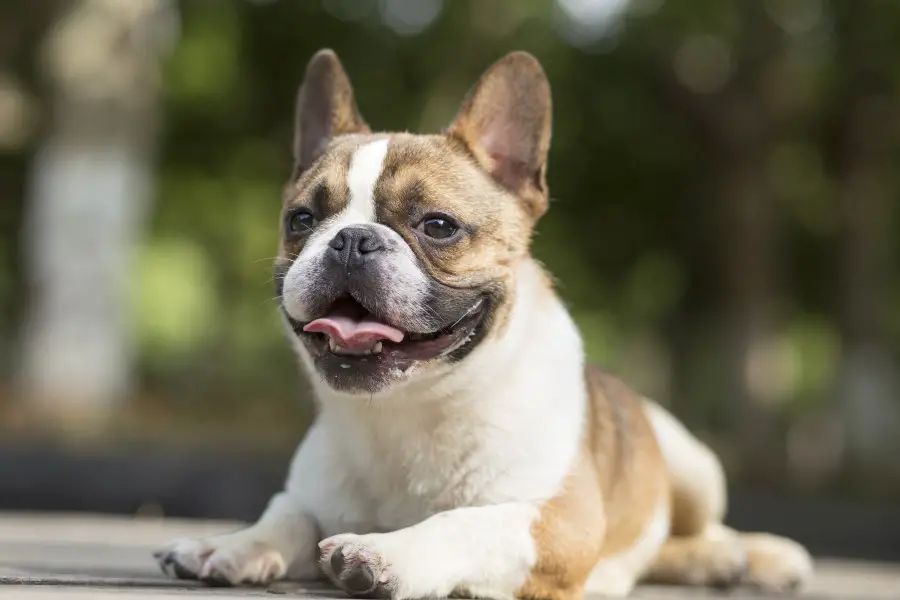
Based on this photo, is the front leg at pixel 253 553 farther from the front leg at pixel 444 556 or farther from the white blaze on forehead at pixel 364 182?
the white blaze on forehead at pixel 364 182

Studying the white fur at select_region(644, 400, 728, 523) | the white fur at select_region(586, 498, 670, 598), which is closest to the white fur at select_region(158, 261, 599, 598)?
the white fur at select_region(586, 498, 670, 598)

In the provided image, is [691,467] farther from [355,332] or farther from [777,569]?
[355,332]

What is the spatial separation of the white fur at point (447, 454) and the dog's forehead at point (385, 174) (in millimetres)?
409

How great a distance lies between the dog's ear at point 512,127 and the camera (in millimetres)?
4277

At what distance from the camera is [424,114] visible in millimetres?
17891

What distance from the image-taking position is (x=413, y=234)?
3824 millimetres

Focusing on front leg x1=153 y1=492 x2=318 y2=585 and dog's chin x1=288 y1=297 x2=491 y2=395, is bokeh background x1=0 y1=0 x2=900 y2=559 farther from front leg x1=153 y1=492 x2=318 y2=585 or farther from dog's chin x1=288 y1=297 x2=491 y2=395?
dog's chin x1=288 y1=297 x2=491 y2=395

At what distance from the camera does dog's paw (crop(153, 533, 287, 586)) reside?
145 inches

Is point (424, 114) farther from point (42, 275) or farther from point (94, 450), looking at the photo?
point (94, 450)

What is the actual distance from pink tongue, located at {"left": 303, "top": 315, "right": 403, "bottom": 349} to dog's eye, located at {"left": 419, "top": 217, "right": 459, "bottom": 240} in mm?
356

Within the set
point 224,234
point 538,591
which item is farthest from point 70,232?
point 538,591

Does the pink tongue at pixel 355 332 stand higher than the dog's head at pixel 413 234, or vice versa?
the dog's head at pixel 413 234

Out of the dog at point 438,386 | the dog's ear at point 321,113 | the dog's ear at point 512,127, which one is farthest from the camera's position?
the dog's ear at point 321,113

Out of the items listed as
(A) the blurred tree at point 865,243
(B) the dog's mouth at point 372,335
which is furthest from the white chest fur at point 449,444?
(A) the blurred tree at point 865,243
